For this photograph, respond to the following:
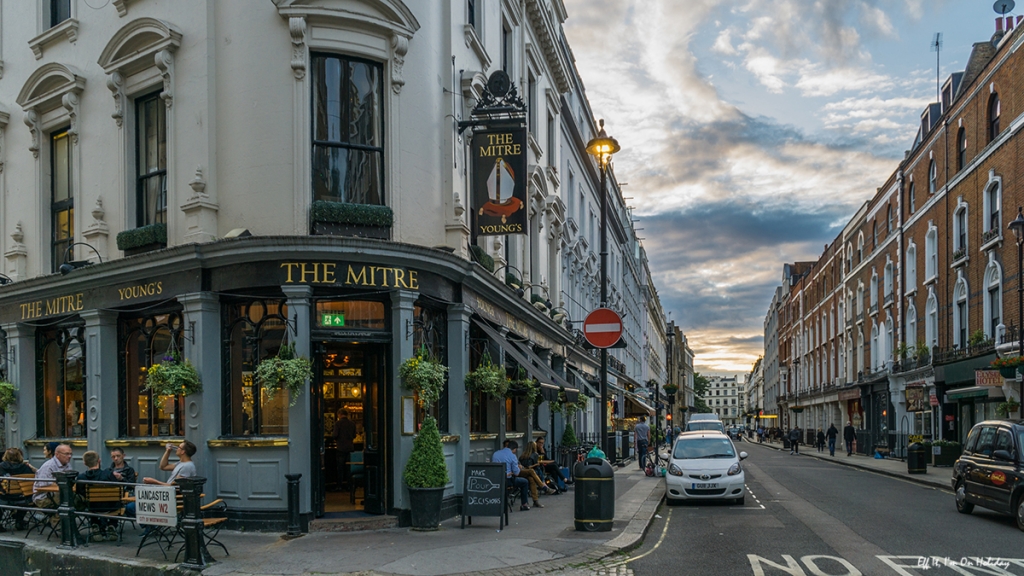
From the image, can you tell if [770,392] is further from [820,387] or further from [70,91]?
[70,91]

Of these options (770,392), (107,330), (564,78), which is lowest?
(770,392)

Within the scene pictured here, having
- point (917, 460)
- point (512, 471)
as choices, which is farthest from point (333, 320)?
point (917, 460)

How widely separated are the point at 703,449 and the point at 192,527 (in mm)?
12806

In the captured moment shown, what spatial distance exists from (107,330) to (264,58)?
19.7ft

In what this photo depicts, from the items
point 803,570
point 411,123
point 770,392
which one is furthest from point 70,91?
point 770,392

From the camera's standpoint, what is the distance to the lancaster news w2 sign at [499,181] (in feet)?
54.9

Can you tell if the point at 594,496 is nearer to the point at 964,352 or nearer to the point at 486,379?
the point at 486,379

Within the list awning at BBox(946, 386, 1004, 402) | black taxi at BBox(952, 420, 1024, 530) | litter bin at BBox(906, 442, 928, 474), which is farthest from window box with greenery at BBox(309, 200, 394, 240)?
awning at BBox(946, 386, 1004, 402)

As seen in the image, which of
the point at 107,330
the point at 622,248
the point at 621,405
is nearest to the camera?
the point at 107,330

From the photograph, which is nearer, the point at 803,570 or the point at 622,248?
the point at 803,570

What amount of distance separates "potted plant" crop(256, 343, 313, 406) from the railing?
26998 mm

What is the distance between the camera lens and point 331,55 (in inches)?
576

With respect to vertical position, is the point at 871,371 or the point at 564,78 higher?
the point at 564,78

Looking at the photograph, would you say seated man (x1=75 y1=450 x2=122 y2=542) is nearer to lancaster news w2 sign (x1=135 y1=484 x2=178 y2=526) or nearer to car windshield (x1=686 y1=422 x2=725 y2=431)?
lancaster news w2 sign (x1=135 y1=484 x2=178 y2=526)
